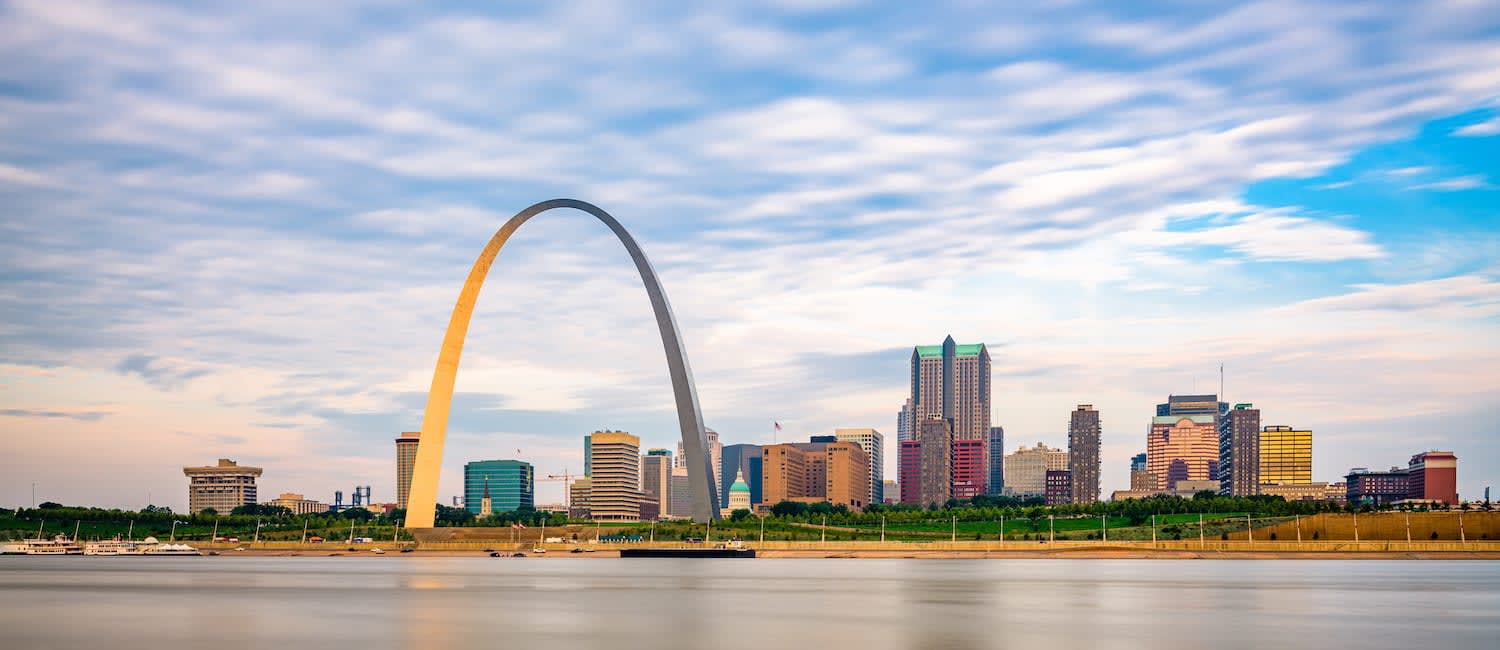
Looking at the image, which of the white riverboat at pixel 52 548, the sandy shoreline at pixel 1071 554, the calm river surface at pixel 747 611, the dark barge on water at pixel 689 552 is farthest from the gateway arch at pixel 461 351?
the white riverboat at pixel 52 548

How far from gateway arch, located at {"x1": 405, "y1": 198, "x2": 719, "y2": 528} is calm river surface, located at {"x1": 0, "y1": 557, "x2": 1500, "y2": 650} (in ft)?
105

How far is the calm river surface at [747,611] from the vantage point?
3178cm

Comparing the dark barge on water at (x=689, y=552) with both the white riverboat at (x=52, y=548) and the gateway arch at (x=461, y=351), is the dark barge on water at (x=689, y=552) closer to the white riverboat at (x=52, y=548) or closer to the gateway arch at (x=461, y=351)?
the gateway arch at (x=461, y=351)

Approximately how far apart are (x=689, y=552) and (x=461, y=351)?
911 inches

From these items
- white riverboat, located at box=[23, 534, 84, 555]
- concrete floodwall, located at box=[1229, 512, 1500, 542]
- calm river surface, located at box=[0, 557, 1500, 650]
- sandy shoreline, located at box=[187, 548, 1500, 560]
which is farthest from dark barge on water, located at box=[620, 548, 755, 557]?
white riverboat, located at box=[23, 534, 84, 555]

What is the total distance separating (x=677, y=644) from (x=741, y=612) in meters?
10.9

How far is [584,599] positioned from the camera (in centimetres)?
4750

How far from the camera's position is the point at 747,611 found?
4166 cm

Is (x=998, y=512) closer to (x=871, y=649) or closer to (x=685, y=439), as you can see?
(x=685, y=439)

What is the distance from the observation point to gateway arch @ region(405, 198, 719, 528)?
99.4 m

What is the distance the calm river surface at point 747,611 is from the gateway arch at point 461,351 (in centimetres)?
3211

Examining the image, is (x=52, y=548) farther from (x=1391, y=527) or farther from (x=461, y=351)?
(x=1391, y=527)

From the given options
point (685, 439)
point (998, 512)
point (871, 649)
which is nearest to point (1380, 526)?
point (998, 512)

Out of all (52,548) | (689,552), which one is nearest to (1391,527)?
(689,552)
